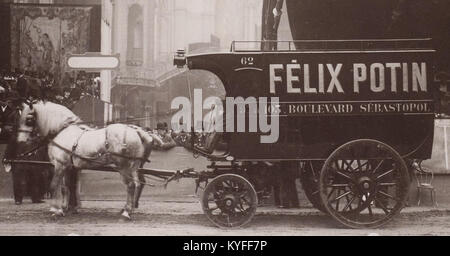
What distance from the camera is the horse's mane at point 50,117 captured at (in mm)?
7160

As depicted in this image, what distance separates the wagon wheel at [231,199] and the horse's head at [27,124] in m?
2.68

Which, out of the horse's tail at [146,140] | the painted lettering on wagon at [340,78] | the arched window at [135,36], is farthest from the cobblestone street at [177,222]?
the arched window at [135,36]

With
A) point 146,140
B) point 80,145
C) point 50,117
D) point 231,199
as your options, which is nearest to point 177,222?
point 231,199

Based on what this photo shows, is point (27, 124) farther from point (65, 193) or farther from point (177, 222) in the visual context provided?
point (177, 222)

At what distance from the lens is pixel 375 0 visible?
26.5 ft

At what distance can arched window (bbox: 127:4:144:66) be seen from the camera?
27.8 feet

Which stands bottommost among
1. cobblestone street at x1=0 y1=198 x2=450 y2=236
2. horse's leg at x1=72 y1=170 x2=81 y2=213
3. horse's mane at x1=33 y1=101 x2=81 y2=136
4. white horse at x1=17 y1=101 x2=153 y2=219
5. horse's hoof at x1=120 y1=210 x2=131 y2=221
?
cobblestone street at x1=0 y1=198 x2=450 y2=236

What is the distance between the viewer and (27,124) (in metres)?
7.06

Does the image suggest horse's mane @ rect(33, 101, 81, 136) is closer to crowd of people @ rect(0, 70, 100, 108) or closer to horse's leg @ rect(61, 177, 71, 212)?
crowd of people @ rect(0, 70, 100, 108)

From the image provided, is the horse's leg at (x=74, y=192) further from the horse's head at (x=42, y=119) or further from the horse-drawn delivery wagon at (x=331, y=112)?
the horse-drawn delivery wagon at (x=331, y=112)

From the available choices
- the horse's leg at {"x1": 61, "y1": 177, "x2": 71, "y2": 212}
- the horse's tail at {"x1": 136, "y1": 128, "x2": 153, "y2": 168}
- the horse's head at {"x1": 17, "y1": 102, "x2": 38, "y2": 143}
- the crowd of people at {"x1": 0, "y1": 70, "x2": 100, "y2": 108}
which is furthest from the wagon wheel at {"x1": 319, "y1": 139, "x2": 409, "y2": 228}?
the horse's head at {"x1": 17, "y1": 102, "x2": 38, "y2": 143}

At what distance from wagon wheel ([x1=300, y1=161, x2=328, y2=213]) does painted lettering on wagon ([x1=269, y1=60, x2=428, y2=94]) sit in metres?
1.11

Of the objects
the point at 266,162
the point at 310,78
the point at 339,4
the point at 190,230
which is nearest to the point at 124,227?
the point at 190,230

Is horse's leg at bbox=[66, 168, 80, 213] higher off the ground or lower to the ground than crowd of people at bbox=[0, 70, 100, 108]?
lower
